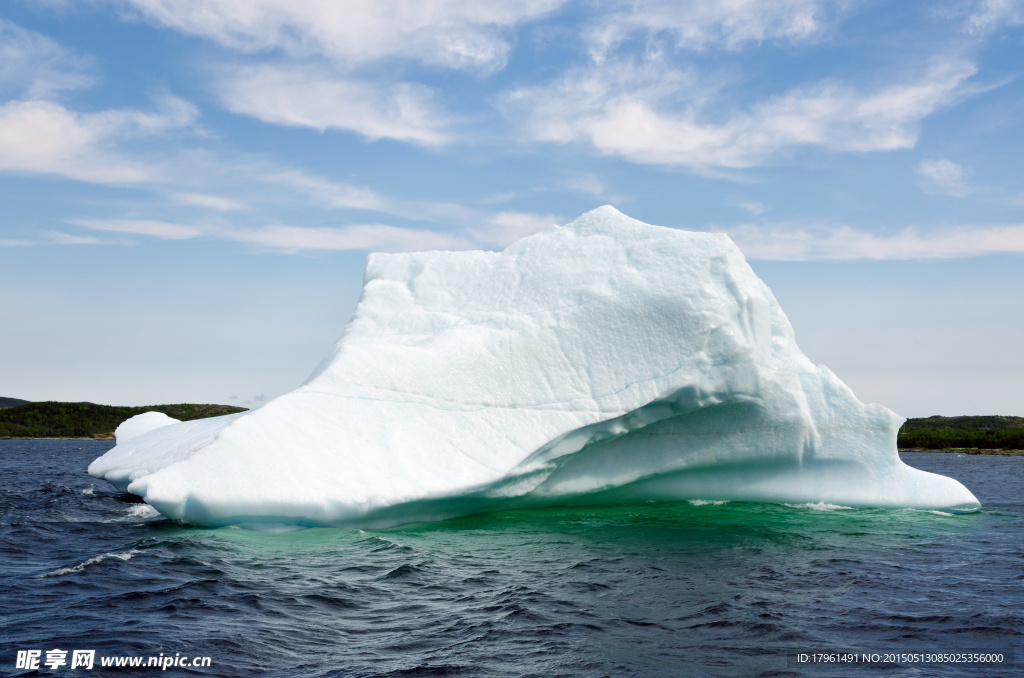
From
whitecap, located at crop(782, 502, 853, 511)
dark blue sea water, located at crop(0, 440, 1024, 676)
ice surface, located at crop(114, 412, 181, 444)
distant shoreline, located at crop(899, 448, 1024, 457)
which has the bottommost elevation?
distant shoreline, located at crop(899, 448, 1024, 457)

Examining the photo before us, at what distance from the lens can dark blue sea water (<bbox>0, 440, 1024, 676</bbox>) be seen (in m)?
5.65

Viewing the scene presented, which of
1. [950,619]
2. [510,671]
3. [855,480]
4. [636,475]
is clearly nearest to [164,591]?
[510,671]

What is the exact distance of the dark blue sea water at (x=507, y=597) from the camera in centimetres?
565

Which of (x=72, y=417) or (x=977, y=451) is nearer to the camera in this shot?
(x=977, y=451)

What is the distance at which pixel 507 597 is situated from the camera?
715 cm

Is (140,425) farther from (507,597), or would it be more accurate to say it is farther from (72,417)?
(72,417)

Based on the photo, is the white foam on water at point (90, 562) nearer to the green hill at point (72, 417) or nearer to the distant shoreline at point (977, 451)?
the distant shoreline at point (977, 451)

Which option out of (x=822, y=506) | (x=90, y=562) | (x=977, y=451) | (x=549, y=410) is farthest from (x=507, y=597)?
(x=977, y=451)

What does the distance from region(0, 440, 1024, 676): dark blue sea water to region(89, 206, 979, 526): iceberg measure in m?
0.77

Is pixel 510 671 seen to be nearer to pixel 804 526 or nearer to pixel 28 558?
pixel 28 558

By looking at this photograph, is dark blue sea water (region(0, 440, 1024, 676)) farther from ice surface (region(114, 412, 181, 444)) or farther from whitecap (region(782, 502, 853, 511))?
ice surface (region(114, 412, 181, 444))

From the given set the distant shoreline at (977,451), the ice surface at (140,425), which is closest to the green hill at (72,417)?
the ice surface at (140,425)

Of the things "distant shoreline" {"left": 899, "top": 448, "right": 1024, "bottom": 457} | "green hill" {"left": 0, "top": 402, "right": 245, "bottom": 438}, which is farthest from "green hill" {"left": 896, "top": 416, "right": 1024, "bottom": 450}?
"green hill" {"left": 0, "top": 402, "right": 245, "bottom": 438}

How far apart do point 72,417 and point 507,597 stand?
96.3 meters
